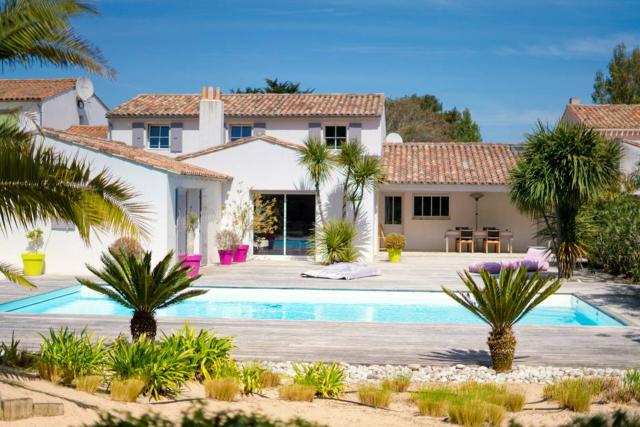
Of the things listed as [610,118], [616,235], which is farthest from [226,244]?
[610,118]

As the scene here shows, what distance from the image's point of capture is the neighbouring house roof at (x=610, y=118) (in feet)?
102

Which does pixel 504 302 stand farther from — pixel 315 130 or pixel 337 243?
pixel 315 130

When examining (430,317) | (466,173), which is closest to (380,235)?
(466,173)

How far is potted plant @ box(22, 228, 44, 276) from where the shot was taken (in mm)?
19406

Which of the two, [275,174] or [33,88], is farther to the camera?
[33,88]

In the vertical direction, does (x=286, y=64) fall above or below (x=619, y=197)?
above

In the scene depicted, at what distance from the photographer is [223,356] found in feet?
29.2

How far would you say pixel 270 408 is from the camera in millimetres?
7434

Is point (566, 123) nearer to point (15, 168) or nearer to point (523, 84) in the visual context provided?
point (15, 168)

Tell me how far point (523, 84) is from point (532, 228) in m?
9.91

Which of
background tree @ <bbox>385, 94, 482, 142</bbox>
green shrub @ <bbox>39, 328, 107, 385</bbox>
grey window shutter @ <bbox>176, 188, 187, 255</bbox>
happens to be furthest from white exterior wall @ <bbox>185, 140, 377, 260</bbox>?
background tree @ <bbox>385, 94, 482, 142</bbox>

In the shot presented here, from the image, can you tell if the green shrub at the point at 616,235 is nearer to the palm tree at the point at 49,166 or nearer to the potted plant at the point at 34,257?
the palm tree at the point at 49,166

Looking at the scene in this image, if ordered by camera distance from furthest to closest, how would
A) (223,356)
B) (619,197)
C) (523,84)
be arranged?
(523,84), (619,197), (223,356)

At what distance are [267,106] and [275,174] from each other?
21.6 ft
